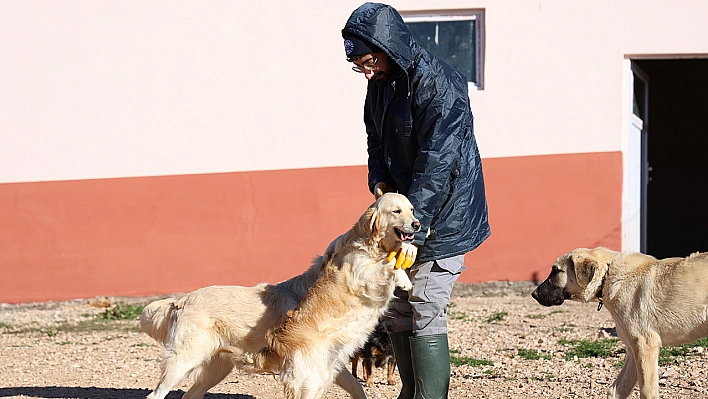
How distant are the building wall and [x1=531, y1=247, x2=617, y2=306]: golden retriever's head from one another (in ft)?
14.3

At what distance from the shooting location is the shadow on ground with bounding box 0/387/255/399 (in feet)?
21.2

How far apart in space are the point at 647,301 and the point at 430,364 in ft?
5.11

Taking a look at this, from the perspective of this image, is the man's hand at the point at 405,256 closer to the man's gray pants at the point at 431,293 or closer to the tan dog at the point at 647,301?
the man's gray pants at the point at 431,293

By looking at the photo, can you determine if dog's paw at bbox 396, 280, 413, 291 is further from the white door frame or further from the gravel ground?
the white door frame

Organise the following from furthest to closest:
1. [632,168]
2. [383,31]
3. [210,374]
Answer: [632,168], [210,374], [383,31]

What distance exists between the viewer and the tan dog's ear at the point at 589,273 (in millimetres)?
5625

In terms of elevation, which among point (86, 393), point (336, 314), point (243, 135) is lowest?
point (86, 393)

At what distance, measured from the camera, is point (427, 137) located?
4754mm

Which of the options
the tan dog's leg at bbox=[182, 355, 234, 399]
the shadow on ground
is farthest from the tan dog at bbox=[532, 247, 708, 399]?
the shadow on ground

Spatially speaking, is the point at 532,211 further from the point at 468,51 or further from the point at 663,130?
the point at 663,130

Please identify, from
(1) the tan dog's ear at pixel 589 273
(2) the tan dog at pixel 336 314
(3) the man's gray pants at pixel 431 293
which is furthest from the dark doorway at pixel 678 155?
(2) the tan dog at pixel 336 314

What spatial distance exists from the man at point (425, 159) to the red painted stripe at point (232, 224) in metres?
5.26

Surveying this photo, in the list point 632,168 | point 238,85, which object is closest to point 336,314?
point 238,85

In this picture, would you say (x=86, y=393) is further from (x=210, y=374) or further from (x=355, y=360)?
(x=355, y=360)
